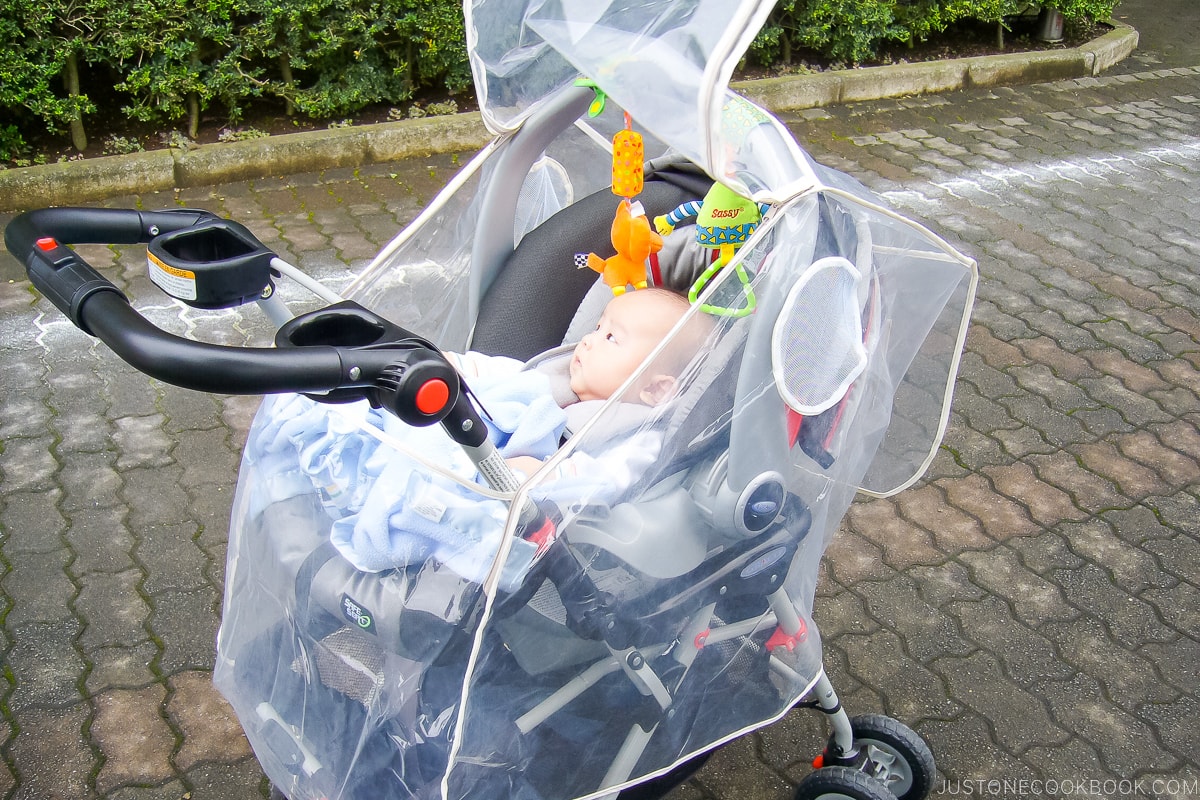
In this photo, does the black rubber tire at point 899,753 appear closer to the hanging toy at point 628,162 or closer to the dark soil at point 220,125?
the hanging toy at point 628,162

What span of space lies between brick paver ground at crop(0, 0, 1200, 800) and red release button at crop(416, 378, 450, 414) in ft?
4.90

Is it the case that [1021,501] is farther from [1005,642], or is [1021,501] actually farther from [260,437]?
[260,437]

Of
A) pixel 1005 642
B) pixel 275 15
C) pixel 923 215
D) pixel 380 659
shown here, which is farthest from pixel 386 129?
pixel 380 659

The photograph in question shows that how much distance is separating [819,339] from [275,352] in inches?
33.5

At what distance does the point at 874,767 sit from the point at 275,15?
4434 millimetres

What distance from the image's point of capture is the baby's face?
197cm

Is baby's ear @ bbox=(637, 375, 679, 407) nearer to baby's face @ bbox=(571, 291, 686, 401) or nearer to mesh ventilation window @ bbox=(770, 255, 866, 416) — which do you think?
mesh ventilation window @ bbox=(770, 255, 866, 416)

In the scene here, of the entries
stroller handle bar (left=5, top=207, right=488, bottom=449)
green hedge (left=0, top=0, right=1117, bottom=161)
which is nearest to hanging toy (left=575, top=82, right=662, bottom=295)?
stroller handle bar (left=5, top=207, right=488, bottom=449)

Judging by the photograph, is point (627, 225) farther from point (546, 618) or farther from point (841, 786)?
point (841, 786)

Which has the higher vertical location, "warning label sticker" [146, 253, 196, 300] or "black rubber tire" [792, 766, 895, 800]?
"warning label sticker" [146, 253, 196, 300]

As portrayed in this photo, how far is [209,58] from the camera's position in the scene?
5.31 m

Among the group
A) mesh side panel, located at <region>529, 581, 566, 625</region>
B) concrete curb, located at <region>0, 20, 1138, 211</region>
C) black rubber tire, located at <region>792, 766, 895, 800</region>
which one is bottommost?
black rubber tire, located at <region>792, 766, 895, 800</region>

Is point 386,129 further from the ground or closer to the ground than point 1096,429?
further from the ground

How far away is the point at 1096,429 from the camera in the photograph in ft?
12.1
